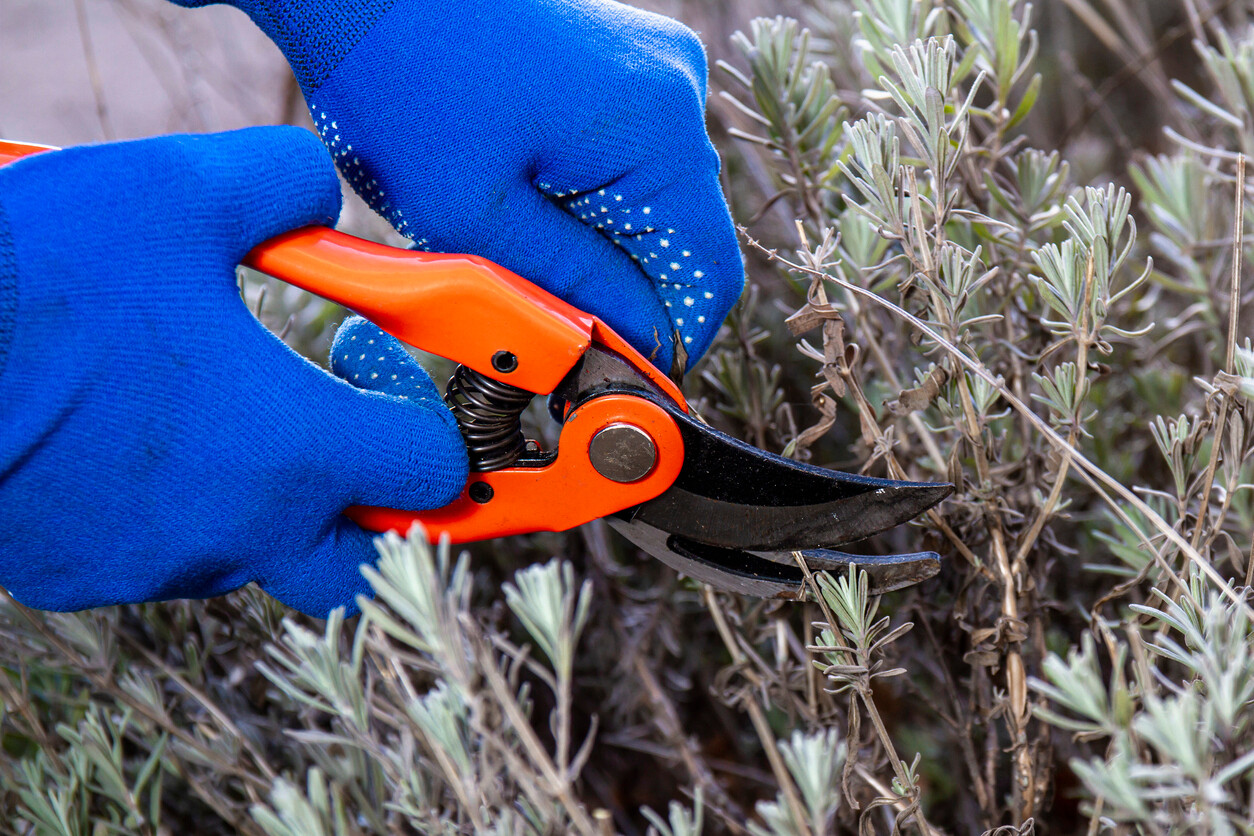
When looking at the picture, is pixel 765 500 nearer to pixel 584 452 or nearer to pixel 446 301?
pixel 584 452

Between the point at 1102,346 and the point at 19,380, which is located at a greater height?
the point at 1102,346

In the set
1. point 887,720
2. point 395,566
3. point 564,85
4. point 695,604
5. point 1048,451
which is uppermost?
point 564,85

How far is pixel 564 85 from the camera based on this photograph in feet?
2.85

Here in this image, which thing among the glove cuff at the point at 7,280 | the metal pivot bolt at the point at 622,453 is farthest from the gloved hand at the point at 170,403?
the metal pivot bolt at the point at 622,453

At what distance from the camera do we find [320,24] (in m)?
0.88

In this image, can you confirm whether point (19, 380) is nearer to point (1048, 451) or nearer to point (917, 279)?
point (917, 279)

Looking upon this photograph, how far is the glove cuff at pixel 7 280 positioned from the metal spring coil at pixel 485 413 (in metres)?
0.37

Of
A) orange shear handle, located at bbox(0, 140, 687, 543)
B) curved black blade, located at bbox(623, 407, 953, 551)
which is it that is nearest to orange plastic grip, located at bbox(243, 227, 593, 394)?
orange shear handle, located at bbox(0, 140, 687, 543)

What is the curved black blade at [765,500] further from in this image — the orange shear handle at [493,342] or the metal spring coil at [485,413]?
the metal spring coil at [485,413]

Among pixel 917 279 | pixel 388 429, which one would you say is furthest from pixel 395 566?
pixel 917 279

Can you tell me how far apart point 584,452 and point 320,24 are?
464 millimetres

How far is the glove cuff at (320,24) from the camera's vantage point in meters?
0.87

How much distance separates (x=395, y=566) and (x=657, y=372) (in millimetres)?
422

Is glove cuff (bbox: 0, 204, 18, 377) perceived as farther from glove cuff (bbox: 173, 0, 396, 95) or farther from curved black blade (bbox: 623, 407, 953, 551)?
curved black blade (bbox: 623, 407, 953, 551)
